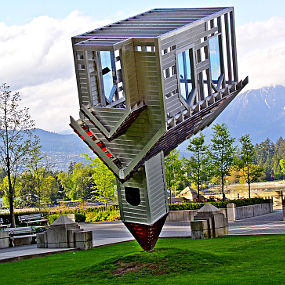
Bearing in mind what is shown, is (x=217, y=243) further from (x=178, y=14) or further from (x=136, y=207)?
(x=178, y=14)

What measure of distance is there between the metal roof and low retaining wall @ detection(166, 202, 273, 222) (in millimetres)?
18733

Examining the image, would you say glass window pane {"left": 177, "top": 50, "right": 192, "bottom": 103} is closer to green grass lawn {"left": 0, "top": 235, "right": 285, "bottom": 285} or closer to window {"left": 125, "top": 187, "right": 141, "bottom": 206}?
window {"left": 125, "top": 187, "right": 141, "bottom": 206}

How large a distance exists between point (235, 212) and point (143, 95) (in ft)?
69.1

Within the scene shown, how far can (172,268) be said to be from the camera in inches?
530

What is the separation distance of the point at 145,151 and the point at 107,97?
1.47m

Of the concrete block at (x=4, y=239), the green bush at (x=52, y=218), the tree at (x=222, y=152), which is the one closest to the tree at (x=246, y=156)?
the tree at (x=222, y=152)

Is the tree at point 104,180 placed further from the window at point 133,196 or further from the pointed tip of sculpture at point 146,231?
the window at point 133,196

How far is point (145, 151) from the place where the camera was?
42.9ft

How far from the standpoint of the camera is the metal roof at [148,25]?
510 inches

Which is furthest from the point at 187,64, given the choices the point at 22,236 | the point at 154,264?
the point at 22,236

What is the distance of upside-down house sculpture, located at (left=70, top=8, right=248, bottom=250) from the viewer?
12.6 m

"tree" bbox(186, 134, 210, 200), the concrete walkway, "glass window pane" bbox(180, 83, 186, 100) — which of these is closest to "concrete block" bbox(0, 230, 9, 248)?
the concrete walkway

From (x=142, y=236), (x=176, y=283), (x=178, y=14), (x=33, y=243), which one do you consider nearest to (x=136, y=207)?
(x=142, y=236)

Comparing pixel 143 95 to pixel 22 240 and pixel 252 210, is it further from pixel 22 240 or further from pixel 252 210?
pixel 252 210
